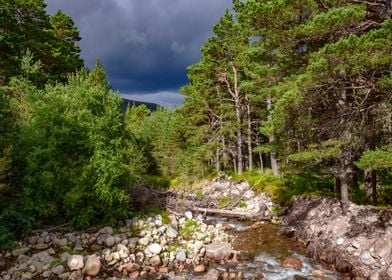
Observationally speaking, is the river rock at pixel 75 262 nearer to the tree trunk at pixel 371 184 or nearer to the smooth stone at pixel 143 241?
the smooth stone at pixel 143 241

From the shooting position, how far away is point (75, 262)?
449 inches

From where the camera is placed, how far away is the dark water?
1153cm

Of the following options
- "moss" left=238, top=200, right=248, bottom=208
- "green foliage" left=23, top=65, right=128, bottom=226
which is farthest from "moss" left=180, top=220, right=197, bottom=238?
"moss" left=238, top=200, right=248, bottom=208

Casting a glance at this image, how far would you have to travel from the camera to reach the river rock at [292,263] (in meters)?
12.1

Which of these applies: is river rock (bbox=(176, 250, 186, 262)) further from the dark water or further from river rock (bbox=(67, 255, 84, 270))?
river rock (bbox=(67, 255, 84, 270))

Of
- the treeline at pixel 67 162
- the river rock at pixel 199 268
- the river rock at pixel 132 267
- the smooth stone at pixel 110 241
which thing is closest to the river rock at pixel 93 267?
the river rock at pixel 132 267

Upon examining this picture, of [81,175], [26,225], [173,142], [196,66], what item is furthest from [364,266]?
[173,142]

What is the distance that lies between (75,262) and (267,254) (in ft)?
25.0

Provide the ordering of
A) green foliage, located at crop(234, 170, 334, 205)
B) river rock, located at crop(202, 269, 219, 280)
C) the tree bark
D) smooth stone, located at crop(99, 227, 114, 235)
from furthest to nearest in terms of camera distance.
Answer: the tree bark → green foliage, located at crop(234, 170, 334, 205) → smooth stone, located at crop(99, 227, 114, 235) → river rock, located at crop(202, 269, 219, 280)

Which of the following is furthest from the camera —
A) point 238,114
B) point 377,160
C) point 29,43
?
point 238,114

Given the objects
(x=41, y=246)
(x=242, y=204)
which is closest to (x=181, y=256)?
(x=41, y=246)

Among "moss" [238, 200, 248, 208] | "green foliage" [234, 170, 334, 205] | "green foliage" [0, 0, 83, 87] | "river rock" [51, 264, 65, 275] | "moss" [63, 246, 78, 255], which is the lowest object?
"river rock" [51, 264, 65, 275]

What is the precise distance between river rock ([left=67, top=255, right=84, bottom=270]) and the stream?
377 centimetres

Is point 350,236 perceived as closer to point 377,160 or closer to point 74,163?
point 377,160
